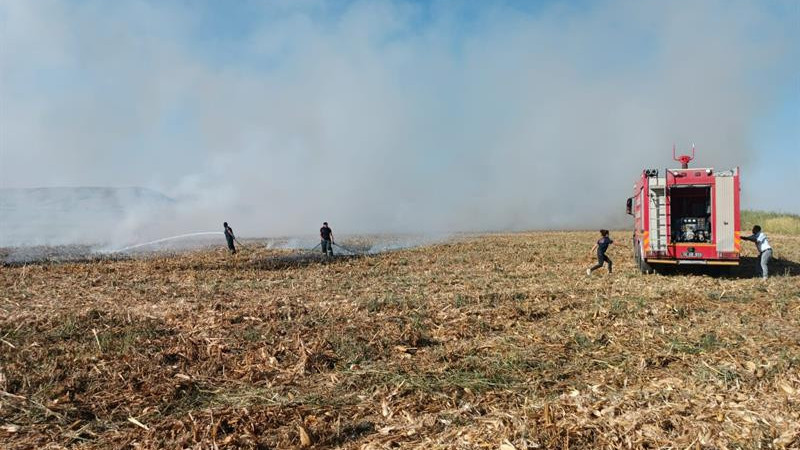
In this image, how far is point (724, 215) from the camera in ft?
45.9

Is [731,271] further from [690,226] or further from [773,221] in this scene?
[773,221]

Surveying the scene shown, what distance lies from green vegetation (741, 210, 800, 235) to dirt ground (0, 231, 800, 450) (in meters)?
36.1

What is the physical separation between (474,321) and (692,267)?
1012 centimetres

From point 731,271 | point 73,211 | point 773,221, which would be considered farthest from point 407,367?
point 73,211

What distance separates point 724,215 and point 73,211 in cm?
7140

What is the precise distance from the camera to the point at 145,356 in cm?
714

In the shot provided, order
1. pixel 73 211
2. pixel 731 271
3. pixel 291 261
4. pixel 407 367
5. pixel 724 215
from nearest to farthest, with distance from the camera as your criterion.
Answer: pixel 407 367, pixel 724 215, pixel 731 271, pixel 291 261, pixel 73 211

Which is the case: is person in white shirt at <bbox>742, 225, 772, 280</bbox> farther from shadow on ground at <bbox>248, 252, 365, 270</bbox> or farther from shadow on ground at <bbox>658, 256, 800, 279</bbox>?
shadow on ground at <bbox>248, 252, 365, 270</bbox>

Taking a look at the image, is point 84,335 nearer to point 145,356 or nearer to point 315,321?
point 145,356

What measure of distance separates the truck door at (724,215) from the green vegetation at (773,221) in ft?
109

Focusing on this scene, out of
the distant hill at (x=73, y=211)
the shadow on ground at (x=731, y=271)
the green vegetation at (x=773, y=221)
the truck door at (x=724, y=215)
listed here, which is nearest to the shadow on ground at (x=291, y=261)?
the shadow on ground at (x=731, y=271)

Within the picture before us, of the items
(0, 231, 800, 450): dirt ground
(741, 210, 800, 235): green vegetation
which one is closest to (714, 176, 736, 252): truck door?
(0, 231, 800, 450): dirt ground

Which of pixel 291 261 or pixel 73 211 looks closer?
pixel 291 261

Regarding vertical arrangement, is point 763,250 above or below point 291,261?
above
